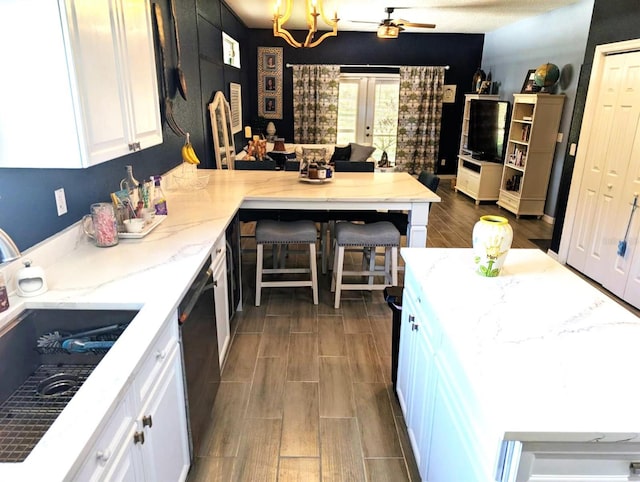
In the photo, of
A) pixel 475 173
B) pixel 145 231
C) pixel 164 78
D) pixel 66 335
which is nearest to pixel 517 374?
pixel 66 335

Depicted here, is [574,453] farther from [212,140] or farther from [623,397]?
[212,140]

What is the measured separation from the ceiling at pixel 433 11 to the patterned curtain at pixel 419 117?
0.95m

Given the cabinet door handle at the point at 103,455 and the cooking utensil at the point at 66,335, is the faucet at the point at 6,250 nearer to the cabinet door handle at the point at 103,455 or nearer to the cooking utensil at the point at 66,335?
the cooking utensil at the point at 66,335

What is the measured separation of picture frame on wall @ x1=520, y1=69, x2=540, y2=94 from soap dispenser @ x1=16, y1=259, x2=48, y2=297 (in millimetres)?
6303

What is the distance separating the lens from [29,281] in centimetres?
154

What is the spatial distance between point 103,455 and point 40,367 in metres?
0.56

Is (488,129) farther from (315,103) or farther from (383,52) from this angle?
(315,103)

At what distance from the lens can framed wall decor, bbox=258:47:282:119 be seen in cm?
827

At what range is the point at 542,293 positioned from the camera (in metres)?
1.64

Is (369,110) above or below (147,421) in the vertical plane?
above

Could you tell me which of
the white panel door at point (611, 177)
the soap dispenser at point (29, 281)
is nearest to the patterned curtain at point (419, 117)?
the white panel door at point (611, 177)

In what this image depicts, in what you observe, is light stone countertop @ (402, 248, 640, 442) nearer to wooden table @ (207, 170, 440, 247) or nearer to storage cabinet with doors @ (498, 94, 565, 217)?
wooden table @ (207, 170, 440, 247)

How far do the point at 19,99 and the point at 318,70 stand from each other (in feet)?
24.0

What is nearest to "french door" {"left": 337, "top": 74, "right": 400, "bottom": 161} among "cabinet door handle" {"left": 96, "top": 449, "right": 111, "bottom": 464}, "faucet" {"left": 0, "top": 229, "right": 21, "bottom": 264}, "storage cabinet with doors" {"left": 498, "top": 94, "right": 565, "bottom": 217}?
"storage cabinet with doors" {"left": 498, "top": 94, "right": 565, "bottom": 217}
